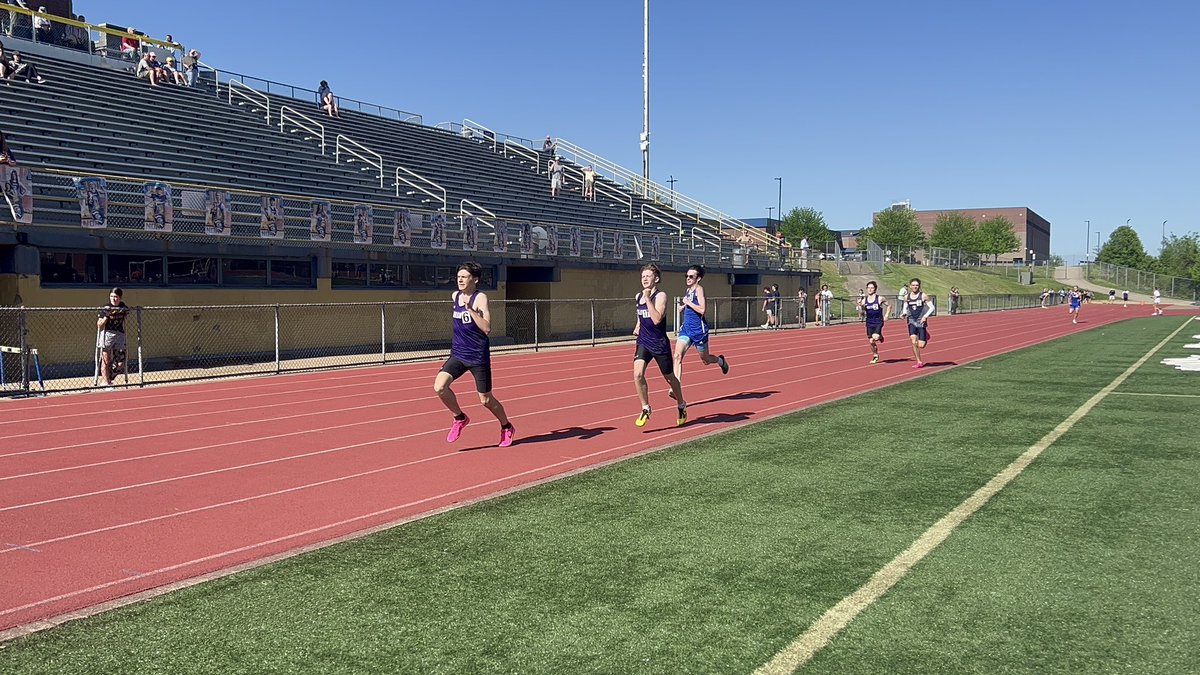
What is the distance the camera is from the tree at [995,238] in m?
98.2

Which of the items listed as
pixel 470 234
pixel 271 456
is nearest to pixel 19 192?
pixel 271 456

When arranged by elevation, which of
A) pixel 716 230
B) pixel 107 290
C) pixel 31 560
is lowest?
pixel 31 560

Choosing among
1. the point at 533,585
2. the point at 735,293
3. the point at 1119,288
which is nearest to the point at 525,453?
the point at 533,585

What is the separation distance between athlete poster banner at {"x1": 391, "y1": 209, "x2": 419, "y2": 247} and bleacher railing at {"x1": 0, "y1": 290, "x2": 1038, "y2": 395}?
5.80ft

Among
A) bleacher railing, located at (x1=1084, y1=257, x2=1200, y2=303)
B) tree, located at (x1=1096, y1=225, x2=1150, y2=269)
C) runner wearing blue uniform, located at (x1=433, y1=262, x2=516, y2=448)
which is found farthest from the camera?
tree, located at (x1=1096, y1=225, x2=1150, y2=269)

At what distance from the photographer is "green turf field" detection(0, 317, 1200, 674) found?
3.95 metres

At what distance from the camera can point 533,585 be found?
4918 mm

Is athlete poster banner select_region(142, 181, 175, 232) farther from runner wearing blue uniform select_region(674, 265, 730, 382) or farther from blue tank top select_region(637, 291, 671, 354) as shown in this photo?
blue tank top select_region(637, 291, 671, 354)

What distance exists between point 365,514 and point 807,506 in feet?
11.1

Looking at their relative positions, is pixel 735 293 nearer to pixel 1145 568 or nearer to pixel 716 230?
pixel 716 230

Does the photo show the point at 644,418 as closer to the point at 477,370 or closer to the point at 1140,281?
the point at 477,370

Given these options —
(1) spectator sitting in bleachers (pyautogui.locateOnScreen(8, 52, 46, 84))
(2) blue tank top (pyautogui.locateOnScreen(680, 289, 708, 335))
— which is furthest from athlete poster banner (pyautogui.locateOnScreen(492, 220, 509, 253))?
(2) blue tank top (pyautogui.locateOnScreen(680, 289, 708, 335))

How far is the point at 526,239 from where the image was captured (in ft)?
88.2

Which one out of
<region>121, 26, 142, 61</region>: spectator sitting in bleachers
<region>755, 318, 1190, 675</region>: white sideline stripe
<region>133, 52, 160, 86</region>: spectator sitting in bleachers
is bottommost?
<region>755, 318, 1190, 675</region>: white sideline stripe
